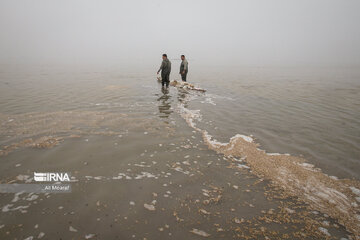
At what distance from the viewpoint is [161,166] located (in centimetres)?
567

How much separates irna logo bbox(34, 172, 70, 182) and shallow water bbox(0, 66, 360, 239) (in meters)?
0.21

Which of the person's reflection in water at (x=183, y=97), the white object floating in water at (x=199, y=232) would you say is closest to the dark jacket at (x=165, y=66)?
the person's reflection in water at (x=183, y=97)

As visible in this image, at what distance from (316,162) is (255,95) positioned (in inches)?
397

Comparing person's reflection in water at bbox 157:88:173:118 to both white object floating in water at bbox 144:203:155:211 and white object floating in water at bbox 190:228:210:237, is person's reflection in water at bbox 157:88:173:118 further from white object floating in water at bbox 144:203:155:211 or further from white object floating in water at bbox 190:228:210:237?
white object floating in water at bbox 190:228:210:237

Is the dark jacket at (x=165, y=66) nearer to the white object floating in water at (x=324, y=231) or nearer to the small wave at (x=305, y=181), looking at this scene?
the small wave at (x=305, y=181)

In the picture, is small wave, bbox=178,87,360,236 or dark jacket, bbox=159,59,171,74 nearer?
small wave, bbox=178,87,360,236

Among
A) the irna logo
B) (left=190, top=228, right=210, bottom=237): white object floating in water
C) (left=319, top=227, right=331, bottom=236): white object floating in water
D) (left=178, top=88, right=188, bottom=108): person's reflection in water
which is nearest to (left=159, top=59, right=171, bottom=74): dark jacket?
(left=178, top=88, right=188, bottom=108): person's reflection in water

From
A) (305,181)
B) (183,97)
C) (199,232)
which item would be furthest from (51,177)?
(183,97)

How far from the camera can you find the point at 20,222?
146 inches

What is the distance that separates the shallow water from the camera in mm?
A: 3746

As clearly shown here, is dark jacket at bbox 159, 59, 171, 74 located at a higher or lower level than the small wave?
higher

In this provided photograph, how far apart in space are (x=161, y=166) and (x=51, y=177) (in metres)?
2.70

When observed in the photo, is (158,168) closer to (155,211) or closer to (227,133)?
(155,211)

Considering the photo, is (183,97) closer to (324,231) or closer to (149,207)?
(149,207)
